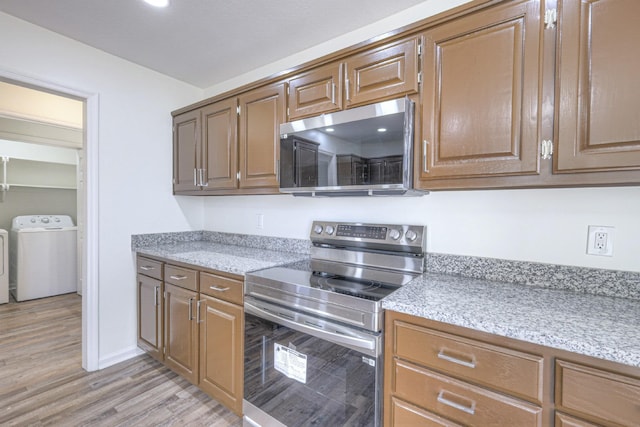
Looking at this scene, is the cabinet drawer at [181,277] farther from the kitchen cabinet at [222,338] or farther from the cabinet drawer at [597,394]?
the cabinet drawer at [597,394]

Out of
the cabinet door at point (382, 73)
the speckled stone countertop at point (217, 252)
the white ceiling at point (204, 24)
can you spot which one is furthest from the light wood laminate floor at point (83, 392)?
the white ceiling at point (204, 24)

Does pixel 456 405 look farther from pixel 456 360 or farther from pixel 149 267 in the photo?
pixel 149 267

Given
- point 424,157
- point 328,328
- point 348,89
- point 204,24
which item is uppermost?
point 204,24

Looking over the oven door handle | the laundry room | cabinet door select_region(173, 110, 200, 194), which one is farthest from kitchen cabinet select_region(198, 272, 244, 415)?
the laundry room

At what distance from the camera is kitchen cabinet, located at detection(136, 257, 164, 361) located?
2.23 m

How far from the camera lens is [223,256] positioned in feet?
6.84

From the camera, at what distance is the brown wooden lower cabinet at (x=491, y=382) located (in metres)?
0.81

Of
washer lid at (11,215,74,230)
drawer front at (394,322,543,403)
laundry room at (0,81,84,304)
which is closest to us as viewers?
drawer front at (394,322,543,403)

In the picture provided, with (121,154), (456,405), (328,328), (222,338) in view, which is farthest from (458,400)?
(121,154)

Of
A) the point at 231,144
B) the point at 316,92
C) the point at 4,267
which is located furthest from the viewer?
the point at 4,267

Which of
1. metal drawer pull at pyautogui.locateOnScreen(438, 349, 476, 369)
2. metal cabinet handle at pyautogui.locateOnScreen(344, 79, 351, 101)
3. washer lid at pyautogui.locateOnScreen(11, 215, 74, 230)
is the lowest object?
metal drawer pull at pyautogui.locateOnScreen(438, 349, 476, 369)

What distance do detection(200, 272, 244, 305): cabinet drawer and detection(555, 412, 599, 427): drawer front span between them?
1.39m

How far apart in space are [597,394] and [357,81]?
1517mm

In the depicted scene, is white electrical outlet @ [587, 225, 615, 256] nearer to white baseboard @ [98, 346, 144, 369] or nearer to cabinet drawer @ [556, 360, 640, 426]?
cabinet drawer @ [556, 360, 640, 426]
